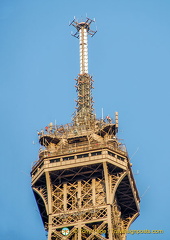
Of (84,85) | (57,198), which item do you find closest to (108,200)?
(57,198)

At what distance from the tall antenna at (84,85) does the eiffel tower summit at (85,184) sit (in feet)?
17.4

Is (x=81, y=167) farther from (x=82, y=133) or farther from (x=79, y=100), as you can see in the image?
(x=79, y=100)

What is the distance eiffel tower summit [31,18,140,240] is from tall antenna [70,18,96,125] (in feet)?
17.4

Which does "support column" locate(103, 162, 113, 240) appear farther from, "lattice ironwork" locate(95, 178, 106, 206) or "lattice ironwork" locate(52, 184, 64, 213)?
"lattice ironwork" locate(52, 184, 64, 213)

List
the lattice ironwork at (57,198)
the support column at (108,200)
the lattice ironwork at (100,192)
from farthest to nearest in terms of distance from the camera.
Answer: the lattice ironwork at (57,198), the lattice ironwork at (100,192), the support column at (108,200)

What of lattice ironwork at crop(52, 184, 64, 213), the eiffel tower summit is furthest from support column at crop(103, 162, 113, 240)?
lattice ironwork at crop(52, 184, 64, 213)

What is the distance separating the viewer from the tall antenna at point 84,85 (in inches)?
6201

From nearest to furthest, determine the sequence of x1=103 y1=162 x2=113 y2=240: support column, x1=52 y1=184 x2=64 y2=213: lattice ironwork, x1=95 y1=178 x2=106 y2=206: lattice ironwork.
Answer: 1. x1=103 y1=162 x2=113 y2=240: support column
2. x1=95 y1=178 x2=106 y2=206: lattice ironwork
3. x1=52 y1=184 x2=64 y2=213: lattice ironwork

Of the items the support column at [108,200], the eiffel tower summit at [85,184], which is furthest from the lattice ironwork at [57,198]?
the support column at [108,200]

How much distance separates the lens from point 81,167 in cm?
14162

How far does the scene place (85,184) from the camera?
143250 millimetres

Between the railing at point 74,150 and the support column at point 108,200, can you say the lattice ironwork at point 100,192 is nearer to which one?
the support column at point 108,200

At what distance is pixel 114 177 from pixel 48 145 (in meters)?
13.7

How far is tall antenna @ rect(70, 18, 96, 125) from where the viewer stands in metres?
→ 158
